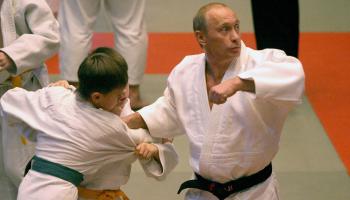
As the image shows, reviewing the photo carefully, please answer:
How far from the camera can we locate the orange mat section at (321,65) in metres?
5.66

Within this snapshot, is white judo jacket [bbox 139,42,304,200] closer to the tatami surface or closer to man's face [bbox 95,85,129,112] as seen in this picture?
man's face [bbox 95,85,129,112]

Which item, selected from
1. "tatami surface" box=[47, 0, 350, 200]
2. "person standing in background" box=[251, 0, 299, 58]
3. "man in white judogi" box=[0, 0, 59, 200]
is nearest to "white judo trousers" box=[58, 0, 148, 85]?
"tatami surface" box=[47, 0, 350, 200]

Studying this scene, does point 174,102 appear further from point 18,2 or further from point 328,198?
point 328,198

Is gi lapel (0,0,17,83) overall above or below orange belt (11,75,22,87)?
above

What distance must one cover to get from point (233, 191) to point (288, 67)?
58cm

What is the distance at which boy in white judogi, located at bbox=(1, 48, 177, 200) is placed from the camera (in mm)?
2943

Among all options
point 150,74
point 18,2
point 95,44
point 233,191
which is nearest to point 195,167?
point 233,191

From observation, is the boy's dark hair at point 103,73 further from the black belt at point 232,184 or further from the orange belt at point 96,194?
the black belt at point 232,184

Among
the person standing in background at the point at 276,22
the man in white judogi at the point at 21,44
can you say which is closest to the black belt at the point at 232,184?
the man in white judogi at the point at 21,44

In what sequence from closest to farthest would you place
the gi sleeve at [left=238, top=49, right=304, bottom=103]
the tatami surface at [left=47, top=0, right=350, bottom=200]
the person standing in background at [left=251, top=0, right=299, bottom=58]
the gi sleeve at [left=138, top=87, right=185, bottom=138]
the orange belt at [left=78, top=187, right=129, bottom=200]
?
the gi sleeve at [left=238, top=49, right=304, bottom=103], the orange belt at [left=78, top=187, right=129, bottom=200], the gi sleeve at [left=138, top=87, right=185, bottom=138], the tatami surface at [left=47, top=0, right=350, bottom=200], the person standing in background at [left=251, top=0, right=299, bottom=58]

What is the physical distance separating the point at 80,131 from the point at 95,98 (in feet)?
0.44

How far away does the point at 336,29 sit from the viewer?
25.4ft

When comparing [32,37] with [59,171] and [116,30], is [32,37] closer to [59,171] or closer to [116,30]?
[59,171]

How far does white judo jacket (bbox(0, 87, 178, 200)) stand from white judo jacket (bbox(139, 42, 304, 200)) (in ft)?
0.91
